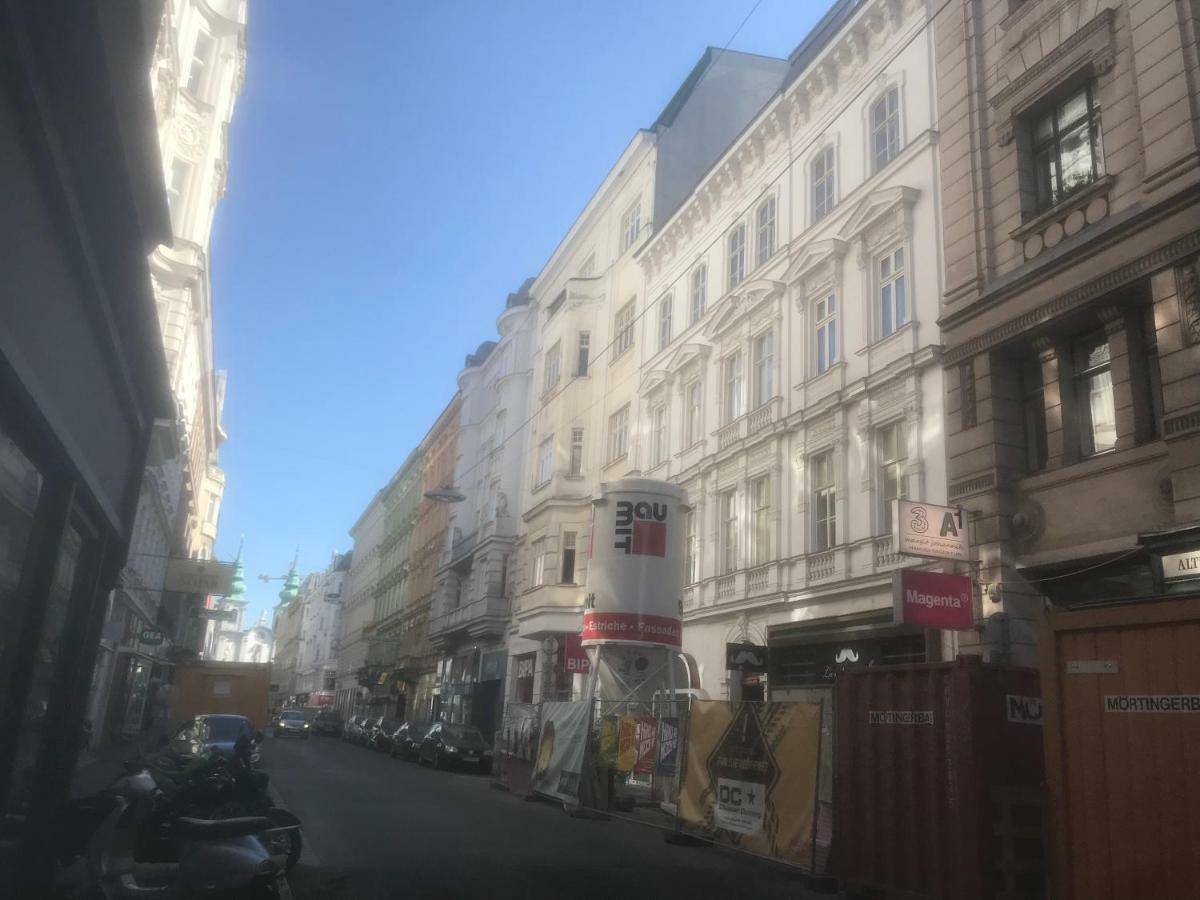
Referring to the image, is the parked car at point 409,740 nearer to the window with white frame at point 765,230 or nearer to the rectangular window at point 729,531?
the rectangular window at point 729,531

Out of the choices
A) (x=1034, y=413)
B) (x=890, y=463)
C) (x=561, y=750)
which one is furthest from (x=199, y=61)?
(x=1034, y=413)

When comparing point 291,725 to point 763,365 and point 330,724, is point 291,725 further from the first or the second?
point 763,365

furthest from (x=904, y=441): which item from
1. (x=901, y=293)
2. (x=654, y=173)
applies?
(x=654, y=173)

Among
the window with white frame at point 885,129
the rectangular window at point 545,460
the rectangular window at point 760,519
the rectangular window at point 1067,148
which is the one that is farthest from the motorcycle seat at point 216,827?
the rectangular window at point 545,460

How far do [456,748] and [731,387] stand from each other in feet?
45.5

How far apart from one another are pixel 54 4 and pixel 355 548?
102 meters

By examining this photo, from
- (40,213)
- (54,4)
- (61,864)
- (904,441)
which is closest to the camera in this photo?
(54,4)

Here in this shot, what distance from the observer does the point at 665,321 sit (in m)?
30.2

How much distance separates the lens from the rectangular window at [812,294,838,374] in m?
20.8

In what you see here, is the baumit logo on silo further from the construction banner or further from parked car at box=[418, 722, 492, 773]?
parked car at box=[418, 722, 492, 773]

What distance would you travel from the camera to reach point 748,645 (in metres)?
20.6

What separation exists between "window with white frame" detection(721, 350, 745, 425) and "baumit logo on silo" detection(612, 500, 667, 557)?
478 cm

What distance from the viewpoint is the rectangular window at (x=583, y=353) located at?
3628 centimetres

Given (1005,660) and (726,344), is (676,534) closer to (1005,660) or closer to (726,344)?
(726,344)
